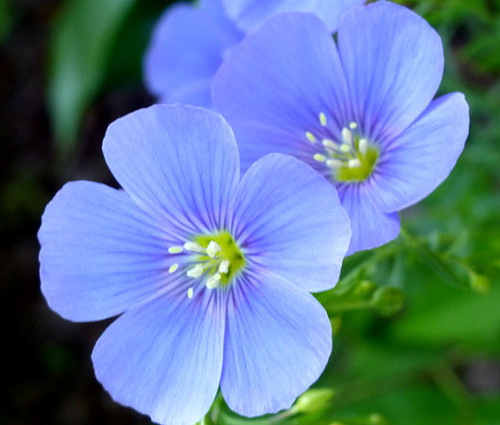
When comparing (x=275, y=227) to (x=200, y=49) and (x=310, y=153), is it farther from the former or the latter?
(x=200, y=49)

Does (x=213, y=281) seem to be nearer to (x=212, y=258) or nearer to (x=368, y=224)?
(x=212, y=258)

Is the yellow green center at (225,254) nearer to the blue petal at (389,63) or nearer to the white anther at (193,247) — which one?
the white anther at (193,247)

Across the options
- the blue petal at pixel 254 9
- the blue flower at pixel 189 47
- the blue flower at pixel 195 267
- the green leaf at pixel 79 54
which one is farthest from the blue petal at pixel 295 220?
the green leaf at pixel 79 54

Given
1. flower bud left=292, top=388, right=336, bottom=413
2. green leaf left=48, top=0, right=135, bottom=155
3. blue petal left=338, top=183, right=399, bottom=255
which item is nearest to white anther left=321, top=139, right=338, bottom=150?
blue petal left=338, top=183, right=399, bottom=255

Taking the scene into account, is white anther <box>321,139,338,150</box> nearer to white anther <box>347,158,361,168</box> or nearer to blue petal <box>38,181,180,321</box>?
white anther <box>347,158,361,168</box>

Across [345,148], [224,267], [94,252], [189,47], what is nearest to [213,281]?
[224,267]

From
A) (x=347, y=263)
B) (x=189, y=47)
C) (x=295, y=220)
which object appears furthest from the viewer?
(x=189, y=47)

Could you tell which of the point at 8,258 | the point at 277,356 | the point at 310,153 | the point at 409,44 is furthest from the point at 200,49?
the point at 8,258
